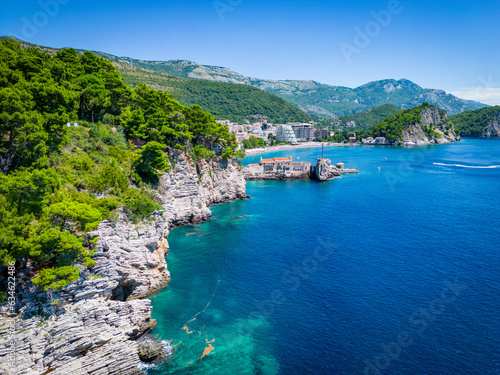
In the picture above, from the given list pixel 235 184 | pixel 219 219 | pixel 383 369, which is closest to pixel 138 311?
pixel 383 369

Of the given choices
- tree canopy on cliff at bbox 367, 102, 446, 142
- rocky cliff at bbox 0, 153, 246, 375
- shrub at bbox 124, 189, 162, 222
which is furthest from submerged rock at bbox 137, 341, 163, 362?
tree canopy on cliff at bbox 367, 102, 446, 142

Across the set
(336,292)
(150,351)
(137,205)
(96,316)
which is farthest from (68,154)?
(336,292)

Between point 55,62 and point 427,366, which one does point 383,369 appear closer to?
point 427,366

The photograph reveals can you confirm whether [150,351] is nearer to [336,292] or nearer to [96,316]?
[96,316]

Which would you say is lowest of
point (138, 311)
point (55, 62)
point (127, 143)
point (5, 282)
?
point (138, 311)

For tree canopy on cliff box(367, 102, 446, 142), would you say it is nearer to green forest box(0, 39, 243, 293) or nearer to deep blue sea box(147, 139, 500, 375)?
deep blue sea box(147, 139, 500, 375)
